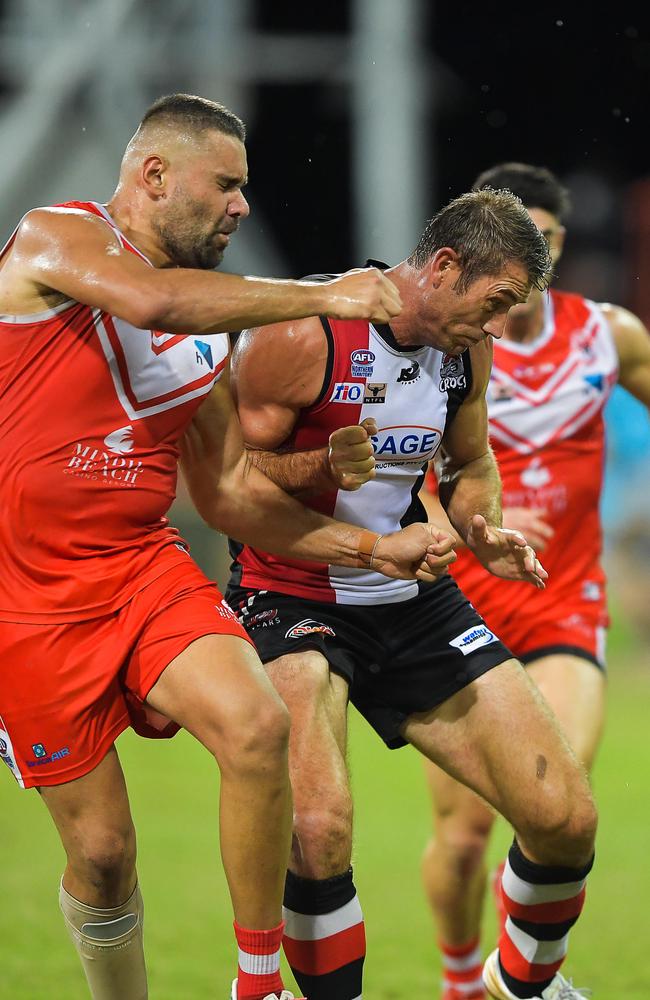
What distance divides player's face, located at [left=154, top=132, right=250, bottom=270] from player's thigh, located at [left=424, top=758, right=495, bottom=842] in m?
2.44

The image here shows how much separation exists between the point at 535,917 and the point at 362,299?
2153mm

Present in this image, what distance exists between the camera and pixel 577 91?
1880 centimetres

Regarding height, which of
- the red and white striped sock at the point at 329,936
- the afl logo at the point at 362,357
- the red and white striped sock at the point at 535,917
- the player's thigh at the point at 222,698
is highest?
the afl logo at the point at 362,357

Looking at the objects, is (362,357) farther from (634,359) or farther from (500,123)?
(500,123)

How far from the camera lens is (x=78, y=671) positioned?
12.7ft

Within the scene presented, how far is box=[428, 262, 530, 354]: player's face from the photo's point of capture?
409 cm

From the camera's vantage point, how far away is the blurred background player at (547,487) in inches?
214

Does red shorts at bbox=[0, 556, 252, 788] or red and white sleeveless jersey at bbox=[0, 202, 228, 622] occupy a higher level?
red and white sleeveless jersey at bbox=[0, 202, 228, 622]

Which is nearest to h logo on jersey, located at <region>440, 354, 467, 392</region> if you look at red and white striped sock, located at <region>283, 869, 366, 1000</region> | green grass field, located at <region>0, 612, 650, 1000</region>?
red and white striped sock, located at <region>283, 869, 366, 1000</region>

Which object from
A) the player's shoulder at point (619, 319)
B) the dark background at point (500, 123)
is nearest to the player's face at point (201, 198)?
the player's shoulder at point (619, 319)

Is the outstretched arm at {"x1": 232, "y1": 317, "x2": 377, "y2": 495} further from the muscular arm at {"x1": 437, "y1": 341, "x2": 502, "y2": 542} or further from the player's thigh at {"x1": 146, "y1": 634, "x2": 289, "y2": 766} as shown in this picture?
the player's thigh at {"x1": 146, "y1": 634, "x2": 289, "y2": 766}

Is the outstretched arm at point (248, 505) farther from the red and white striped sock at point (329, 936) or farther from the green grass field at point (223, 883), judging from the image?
the green grass field at point (223, 883)

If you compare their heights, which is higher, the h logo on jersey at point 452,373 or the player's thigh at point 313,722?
the h logo on jersey at point 452,373

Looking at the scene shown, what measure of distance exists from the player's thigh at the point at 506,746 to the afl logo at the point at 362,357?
1.04 m
